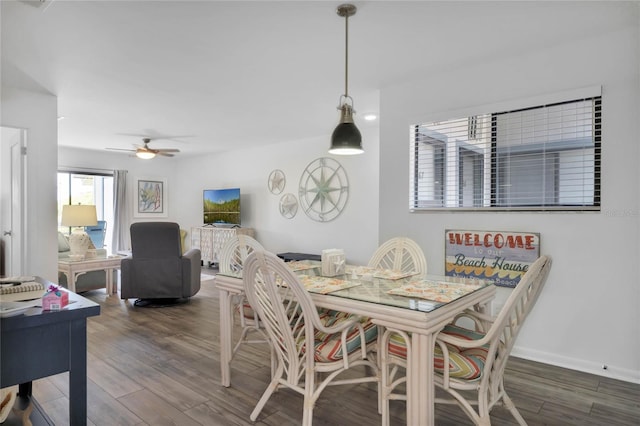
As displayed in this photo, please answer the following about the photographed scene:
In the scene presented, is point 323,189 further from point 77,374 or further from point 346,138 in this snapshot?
point 77,374

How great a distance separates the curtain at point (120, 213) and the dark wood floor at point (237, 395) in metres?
5.32

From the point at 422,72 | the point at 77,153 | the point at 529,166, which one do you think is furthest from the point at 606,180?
the point at 77,153

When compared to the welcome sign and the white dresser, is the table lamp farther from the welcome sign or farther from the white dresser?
the welcome sign

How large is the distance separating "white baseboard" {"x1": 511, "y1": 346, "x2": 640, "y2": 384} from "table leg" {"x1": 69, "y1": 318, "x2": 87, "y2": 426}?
290 cm

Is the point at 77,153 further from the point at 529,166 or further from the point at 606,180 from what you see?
the point at 606,180

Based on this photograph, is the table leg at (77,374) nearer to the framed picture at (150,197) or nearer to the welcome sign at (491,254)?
the welcome sign at (491,254)

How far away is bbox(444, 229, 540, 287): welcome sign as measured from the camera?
2859mm

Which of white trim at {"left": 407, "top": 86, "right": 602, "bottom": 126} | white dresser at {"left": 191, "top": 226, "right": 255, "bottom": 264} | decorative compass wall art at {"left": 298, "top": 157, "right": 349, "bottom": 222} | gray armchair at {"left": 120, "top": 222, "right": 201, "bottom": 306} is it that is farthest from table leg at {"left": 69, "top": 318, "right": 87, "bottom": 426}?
white dresser at {"left": 191, "top": 226, "right": 255, "bottom": 264}

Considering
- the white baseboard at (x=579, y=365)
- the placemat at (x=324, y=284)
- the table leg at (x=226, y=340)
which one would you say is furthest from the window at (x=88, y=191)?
the white baseboard at (x=579, y=365)

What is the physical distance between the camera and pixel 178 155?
27.5 ft

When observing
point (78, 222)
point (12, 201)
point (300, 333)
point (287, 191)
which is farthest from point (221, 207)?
point (300, 333)

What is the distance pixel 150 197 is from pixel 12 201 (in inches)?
181

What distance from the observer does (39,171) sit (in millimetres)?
3785

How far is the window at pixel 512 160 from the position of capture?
2.68m
